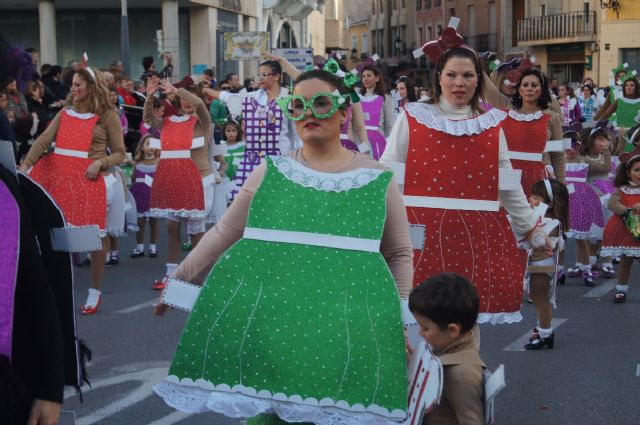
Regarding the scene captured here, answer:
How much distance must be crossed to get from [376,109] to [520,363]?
7934 millimetres

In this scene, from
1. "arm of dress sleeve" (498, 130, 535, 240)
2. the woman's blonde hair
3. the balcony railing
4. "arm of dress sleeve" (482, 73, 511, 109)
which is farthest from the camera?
the balcony railing

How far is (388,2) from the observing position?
89.2 metres

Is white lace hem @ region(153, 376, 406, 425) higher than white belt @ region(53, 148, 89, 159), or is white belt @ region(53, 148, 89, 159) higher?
white belt @ region(53, 148, 89, 159)

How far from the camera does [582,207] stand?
12812 mm

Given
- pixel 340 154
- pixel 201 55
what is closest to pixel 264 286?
pixel 340 154

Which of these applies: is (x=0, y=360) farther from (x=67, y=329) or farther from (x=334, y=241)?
(x=334, y=241)

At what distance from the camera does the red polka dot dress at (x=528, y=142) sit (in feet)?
31.1

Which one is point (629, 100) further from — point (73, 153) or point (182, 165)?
point (73, 153)

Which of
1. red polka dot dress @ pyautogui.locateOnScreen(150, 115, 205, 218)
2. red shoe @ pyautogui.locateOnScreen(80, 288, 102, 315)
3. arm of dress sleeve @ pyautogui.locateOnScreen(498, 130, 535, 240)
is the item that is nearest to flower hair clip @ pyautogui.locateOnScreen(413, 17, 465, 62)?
arm of dress sleeve @ pyautogui.locateOnScreen(498, 130, 535, 240)

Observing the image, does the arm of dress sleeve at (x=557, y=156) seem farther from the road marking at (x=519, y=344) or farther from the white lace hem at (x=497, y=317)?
the white lace hem at (x=497, y=317)

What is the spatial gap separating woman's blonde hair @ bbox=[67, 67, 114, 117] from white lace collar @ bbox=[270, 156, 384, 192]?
5.94 m

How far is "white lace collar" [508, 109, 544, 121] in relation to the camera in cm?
947

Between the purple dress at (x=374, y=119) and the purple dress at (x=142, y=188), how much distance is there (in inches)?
113

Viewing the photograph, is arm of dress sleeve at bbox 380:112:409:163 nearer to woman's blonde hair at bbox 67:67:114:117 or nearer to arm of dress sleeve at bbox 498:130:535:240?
arm of dress sleeve at bbox 498:130:535:240
